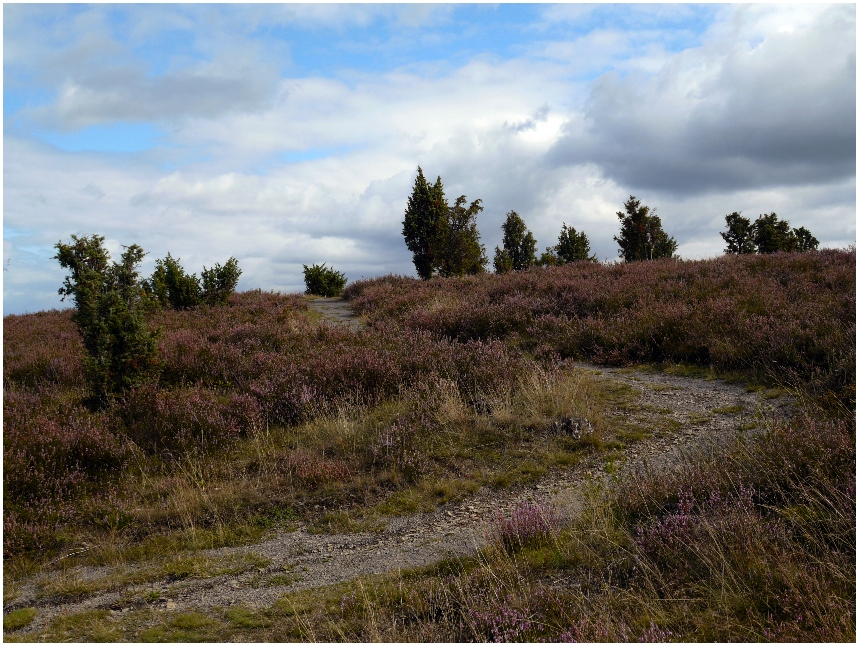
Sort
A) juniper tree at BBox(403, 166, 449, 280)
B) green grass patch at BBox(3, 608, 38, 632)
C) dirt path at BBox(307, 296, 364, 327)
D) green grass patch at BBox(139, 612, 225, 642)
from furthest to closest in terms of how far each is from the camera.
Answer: juniper tree at BBox(403, 166, 449, 280) → dirt path at BBox(307, 296, 364, 327) → green grass patch at BBox(3, 608, 38, 632) → green grass patch at BBox(139, 612, 225, 642)

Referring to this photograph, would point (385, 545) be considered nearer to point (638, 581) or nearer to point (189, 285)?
point (638, 581)


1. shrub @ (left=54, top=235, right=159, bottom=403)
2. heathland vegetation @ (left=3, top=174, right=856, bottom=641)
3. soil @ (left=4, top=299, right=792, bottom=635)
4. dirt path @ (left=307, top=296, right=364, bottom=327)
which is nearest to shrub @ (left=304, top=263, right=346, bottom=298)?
dirt path @ (left=307, top=296, right=364, bottom=327)

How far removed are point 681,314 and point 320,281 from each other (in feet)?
79.1

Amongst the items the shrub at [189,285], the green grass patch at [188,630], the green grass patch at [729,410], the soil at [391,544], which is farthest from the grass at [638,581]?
the shrub at [189,285]

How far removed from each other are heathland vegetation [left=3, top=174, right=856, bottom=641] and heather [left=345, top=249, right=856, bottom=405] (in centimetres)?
8

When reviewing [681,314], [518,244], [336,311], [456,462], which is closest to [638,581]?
[456,462]

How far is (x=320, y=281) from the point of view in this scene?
3362cm

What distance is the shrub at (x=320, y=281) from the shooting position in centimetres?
3334

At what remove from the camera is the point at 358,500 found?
7.20m

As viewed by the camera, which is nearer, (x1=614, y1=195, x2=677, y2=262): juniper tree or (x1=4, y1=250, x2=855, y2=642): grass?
(x1=4, y1=250, x2=855, y2=642): grass

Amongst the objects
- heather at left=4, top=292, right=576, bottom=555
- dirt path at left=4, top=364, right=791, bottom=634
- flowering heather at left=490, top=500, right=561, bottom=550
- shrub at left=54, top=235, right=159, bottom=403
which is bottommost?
dirt path at left=4, top=364, right=791, bottom=634

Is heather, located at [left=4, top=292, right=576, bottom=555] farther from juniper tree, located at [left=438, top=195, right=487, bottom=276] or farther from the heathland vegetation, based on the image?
juniper tree, located at [left=438, top=195, right=487, bottom=276]

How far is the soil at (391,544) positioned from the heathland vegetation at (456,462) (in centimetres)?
19

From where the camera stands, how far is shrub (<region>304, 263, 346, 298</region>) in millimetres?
33344
